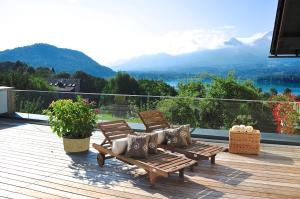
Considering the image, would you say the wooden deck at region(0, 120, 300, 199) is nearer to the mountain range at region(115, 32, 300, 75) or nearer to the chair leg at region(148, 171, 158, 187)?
the chair leg at region(148, 171, 158, 187)

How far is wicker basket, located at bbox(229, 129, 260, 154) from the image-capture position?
22.8 ft

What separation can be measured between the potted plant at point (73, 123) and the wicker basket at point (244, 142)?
9.31 feet

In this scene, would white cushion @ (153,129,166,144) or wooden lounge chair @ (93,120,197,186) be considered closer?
wooden lounge chair @ (93,120,197,186)

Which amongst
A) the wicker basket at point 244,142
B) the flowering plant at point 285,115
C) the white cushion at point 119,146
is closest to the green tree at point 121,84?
the flowering plant at point 285,115

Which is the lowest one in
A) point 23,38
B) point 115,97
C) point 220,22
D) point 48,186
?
point 48,186

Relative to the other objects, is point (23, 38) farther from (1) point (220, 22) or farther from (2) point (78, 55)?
(1) point (220, 22)

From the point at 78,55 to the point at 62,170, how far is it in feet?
198

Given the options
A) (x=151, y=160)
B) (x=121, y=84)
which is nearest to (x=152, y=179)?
(x=151, y=160)

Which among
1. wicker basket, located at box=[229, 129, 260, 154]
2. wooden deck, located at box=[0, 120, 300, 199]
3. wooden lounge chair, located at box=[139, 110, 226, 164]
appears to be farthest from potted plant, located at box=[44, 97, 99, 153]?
wicker basket, located at box=[229, 129, 260, 154]

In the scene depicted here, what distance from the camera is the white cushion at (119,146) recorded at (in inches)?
225

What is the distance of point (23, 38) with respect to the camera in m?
56.1

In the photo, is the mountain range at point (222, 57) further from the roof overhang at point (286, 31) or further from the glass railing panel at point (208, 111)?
the roof overhang at point (286, 31)

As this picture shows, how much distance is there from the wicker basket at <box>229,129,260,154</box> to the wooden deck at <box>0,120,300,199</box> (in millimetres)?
193

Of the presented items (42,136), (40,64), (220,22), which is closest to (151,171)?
(42,136)
